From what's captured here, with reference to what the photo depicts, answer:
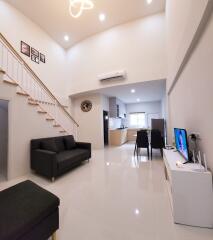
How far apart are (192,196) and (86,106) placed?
19.8 ft

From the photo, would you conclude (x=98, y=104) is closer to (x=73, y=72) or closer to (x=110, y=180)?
(x=73, y=72)

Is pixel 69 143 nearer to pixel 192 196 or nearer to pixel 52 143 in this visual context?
pixel 52 143

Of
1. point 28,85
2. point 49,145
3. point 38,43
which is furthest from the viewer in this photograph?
point 38,43

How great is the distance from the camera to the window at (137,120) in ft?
31.9

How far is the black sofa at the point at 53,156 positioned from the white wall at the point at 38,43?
10.3 feet

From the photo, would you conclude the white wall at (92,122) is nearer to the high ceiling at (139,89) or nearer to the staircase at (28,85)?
the high ceiling at (139,89)

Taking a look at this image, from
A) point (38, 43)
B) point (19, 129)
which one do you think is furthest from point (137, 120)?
point (19, 129)

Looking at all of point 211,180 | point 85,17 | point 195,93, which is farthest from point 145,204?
point 85,17

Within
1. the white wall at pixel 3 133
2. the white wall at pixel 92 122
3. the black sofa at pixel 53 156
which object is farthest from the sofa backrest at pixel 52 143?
the white wall at pixel 92 122

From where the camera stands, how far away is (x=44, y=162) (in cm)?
296

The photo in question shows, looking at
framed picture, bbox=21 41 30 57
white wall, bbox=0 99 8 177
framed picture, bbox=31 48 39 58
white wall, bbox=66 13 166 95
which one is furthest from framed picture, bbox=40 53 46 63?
white wall, bbox=0 99 8 177

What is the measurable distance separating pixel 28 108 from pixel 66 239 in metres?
3.12

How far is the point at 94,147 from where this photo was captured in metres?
6.62

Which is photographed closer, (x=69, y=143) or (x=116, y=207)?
(x=116, y=207)
